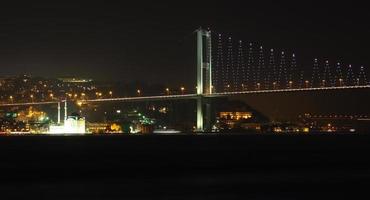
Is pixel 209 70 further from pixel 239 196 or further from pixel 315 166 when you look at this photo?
pixel 239 196

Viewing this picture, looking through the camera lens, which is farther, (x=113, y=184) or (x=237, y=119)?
(x=237, y=119)

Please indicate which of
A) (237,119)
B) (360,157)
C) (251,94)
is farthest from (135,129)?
(360,157)

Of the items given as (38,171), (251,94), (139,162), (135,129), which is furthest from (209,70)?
(38,171)

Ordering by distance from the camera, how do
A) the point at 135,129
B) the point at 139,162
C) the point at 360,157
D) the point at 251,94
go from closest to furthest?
the point at 139,162, the point at 360,157, the point at 251,94, the point at 135,129

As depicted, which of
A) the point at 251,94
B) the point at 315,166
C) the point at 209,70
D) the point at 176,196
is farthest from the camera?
the point at 209,70

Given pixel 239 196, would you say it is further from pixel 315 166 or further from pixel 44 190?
pixel 315 166

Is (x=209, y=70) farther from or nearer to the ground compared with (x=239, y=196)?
farther from the ground

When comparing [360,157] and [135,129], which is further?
[135,129]

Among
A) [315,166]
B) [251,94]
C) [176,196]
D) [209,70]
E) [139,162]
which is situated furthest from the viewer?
[209,70]

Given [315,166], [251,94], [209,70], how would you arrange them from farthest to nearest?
1. [209,70]
2. [251,94]
3. [315,166]
